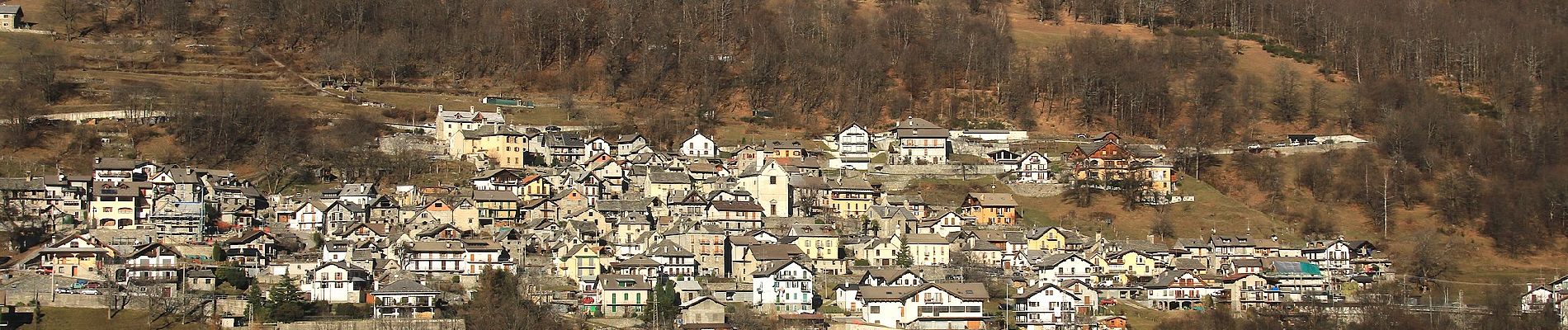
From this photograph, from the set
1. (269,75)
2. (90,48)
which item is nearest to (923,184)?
(269,75)

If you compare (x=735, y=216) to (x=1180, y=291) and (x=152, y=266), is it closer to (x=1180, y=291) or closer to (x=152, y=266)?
(x=1180, y=291)

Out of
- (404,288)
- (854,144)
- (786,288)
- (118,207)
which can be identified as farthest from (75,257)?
(854,144)

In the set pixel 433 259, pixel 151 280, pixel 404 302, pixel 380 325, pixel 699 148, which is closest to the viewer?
pixel 380 325

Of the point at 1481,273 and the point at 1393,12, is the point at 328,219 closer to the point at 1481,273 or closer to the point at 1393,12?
the point at 1481,273

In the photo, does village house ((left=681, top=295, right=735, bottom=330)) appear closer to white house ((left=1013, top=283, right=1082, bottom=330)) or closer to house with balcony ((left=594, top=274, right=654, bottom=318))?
house with balcony ((left=594, top=274, right=654, bottom=318))

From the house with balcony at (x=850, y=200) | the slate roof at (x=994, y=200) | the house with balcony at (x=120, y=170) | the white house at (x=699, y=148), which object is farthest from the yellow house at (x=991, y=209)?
the house with balcony at (x=120, y=170)

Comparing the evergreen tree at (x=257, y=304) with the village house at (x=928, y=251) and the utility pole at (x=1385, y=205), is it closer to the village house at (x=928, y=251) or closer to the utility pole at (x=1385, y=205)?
the village house at (x=928, y=251)

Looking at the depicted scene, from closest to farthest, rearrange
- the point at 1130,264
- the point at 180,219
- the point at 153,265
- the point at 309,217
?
the point at 153,265 → the point at 1130,264 → the point at 180,219 → the point at 309,217
